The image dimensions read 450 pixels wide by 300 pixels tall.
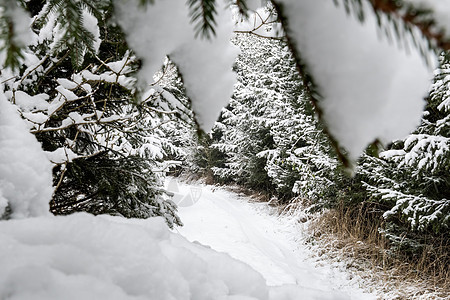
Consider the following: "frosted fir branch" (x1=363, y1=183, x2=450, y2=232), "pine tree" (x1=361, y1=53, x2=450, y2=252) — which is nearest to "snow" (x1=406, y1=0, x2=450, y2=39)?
"pine tree" (x1=361, y1=53, x2=450, y2=252)

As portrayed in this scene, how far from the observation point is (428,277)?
3.50 m

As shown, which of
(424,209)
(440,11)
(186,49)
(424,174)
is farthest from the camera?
(424,174)

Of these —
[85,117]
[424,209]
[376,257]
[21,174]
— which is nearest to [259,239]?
[376,257]

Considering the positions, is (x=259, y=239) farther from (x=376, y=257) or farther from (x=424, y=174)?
(x=424, y=174)

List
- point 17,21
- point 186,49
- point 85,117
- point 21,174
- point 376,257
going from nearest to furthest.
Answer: point 17,21
point 186,49
point 21,174
point 85,117
point 376,257

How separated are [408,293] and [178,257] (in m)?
3.72

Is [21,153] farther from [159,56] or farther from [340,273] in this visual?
[340,273]

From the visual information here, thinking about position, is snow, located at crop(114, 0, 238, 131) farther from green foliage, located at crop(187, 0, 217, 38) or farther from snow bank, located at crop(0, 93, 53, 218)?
snow bank, located at crop(0, 93, 53, 218)

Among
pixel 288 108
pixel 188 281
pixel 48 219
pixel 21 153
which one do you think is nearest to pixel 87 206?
pixel 21 153

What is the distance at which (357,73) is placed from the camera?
15.8 inches

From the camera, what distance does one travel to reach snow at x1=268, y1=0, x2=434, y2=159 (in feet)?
1.32

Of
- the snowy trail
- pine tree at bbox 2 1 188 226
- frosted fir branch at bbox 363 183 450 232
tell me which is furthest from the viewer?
the snowy trail

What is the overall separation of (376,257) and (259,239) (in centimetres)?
216

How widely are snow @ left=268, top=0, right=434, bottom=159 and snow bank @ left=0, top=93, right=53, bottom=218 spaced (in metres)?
0.90
